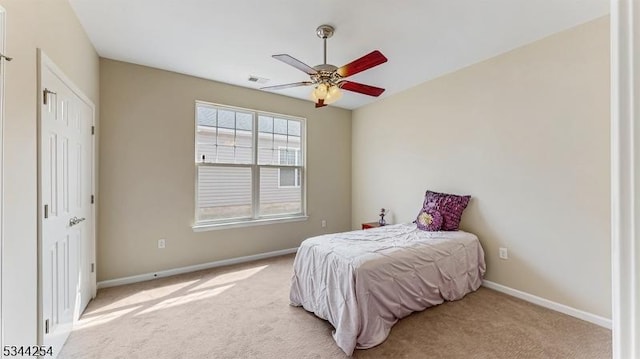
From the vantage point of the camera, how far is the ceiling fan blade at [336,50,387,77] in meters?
2.06

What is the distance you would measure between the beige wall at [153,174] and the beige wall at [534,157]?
8.78 feet

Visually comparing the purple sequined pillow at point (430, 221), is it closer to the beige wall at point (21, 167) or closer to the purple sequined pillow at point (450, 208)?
the purple sequined pillow at point (450, 208)

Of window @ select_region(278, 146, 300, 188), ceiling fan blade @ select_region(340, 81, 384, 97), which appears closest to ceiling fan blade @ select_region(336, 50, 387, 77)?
ceiling fan blade @ select_region(340, 81, 384, 97)

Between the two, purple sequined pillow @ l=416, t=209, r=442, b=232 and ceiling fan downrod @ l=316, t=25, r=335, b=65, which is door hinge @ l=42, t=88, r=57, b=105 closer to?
ceiling fan downrod @ l=316, t=25, r=335, b=65

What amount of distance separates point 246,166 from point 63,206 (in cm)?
227

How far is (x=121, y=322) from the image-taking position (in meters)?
2.39

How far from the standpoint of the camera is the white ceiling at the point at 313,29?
7.24 feet

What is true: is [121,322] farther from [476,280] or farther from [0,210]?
[476,280]

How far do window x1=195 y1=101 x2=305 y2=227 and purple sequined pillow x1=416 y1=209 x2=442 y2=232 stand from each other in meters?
2.07

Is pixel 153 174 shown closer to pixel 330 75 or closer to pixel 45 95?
pixel 45 95

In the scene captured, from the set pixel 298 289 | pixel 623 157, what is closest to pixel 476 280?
pixel 298 289

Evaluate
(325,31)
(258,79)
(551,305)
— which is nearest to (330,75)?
Answer: (325,31)

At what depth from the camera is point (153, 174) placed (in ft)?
11.2

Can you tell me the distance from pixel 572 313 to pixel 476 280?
2.60 ft
